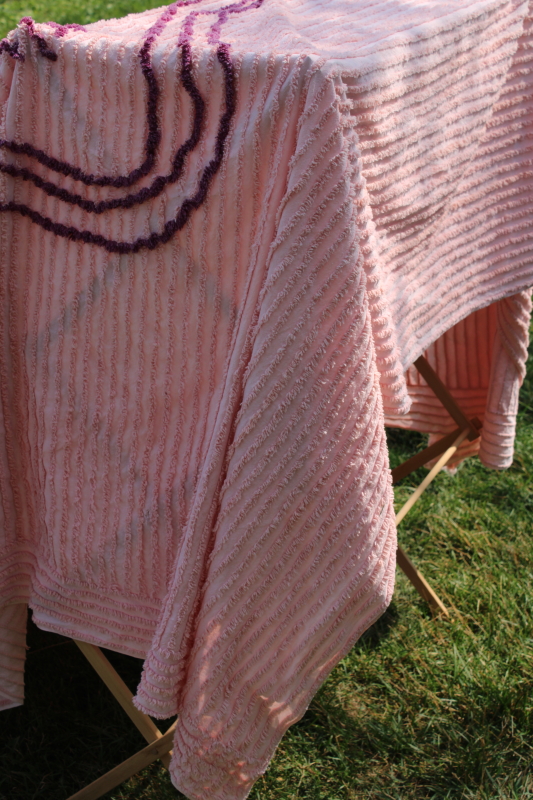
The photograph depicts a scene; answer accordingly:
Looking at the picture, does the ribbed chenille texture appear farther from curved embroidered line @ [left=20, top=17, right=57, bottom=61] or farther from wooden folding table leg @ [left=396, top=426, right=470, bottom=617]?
wooden folding table leg @ [left=396, top=426, right=470, bottom=617]

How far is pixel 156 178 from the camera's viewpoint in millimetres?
742

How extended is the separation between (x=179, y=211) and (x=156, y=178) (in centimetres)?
4

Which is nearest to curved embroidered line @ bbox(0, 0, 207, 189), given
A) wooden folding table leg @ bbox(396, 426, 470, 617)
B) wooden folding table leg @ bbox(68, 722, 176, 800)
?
wooden folding table leg @ bbox(68, 722, 176, 800)

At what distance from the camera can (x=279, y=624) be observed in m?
0.81

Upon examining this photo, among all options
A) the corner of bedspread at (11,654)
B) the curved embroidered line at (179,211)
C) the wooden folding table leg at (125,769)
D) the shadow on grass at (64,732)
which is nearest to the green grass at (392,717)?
the shadow on grass at (64,732)

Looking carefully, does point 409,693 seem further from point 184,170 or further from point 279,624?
point 184,170

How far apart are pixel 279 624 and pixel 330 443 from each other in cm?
21

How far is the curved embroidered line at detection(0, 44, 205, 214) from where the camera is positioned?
708mm

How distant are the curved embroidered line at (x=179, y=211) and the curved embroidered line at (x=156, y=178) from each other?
24mm

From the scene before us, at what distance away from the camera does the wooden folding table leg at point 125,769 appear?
3.29ft

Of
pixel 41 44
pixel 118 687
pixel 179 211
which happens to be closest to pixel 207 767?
pixel 118 687

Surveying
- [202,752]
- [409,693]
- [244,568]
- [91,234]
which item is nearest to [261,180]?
[91,234]

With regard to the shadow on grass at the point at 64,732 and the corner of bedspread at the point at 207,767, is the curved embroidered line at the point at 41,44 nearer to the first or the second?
the corner of bedspread at the point at 207,767

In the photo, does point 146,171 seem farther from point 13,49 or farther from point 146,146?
point 13,49
